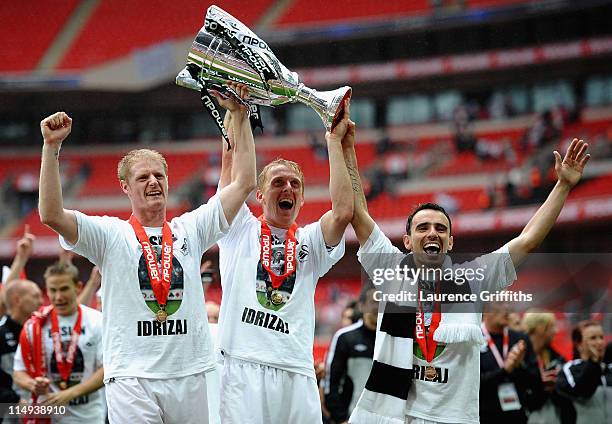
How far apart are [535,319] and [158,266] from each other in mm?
3918

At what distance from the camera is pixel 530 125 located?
23188 mm

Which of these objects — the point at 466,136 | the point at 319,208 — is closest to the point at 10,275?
the point at 319,208

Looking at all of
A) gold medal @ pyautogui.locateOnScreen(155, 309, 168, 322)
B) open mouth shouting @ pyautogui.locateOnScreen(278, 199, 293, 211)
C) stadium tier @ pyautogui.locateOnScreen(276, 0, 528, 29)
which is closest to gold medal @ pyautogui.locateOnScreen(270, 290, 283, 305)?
open mouth shouting @ pyautogui.locateOnScreen(278, 199, 293, 211)

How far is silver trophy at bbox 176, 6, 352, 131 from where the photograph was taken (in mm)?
4332

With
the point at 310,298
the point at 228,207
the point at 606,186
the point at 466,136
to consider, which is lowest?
the point at 310,298

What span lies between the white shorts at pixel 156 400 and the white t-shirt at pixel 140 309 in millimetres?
38

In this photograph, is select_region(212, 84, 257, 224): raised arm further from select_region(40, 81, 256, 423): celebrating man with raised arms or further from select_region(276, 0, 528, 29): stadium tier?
select_region(276, 0, 528, 29): stadium tier

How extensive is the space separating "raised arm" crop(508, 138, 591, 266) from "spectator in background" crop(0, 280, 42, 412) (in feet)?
11.2

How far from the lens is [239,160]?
14.5 feet

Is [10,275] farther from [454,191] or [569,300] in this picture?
[454,191]

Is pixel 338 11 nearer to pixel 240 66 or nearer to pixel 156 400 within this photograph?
pixel 240 66

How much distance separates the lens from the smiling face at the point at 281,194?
4.51 m

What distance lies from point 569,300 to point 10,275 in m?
4.26

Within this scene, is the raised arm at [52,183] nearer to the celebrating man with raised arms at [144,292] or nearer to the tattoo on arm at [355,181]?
the celebrating man with raised arms at [144,292]
